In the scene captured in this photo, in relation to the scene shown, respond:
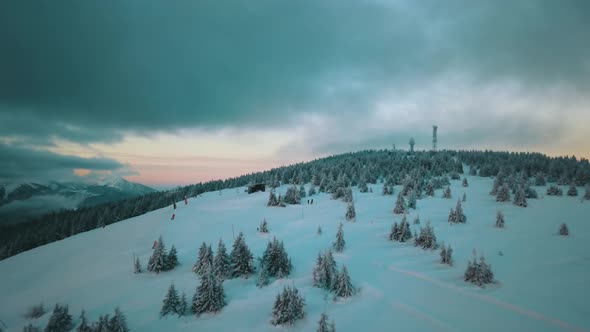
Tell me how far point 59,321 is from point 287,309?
13763 mm

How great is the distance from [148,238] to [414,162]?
7353cm

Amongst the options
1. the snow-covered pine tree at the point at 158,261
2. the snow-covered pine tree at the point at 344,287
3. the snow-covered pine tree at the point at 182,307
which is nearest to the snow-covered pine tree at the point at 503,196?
the snow-covered pine tree at the point at 344,287

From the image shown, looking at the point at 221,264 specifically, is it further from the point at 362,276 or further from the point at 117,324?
the point at 362,276

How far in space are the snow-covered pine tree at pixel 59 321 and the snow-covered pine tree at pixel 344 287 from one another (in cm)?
1636

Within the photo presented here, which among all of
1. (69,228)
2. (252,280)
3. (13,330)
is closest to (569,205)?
(252,280)

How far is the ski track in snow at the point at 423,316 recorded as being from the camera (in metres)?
13.2

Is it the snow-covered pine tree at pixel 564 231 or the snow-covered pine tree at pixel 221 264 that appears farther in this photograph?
the snow-covered pine tree at pixel 564 231

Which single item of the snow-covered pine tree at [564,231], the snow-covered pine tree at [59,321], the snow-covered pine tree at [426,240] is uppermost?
the snow-covered pine tree at [564,231]

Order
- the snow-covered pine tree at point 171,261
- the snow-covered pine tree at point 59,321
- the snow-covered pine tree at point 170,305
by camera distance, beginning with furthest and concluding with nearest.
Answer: the snow-covered pine tree at point 171,261 < the snow-covered pine tree at point 170,305 < the snow-covered pine tree at point 59,321

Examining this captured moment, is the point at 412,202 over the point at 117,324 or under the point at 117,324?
over

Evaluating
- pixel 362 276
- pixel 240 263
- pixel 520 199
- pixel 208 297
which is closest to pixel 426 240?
pixel 362 276

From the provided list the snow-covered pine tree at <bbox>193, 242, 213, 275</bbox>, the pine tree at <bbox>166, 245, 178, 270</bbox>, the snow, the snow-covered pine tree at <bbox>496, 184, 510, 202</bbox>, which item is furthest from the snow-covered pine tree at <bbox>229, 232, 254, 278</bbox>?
the snow-covered pine tree at <bbox>496, 184, 510, 202</bbox>

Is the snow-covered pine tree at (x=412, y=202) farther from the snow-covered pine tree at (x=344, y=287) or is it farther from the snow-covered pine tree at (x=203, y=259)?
the snow-covered pine tree at (x=203, y=259)

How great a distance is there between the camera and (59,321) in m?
15.8
